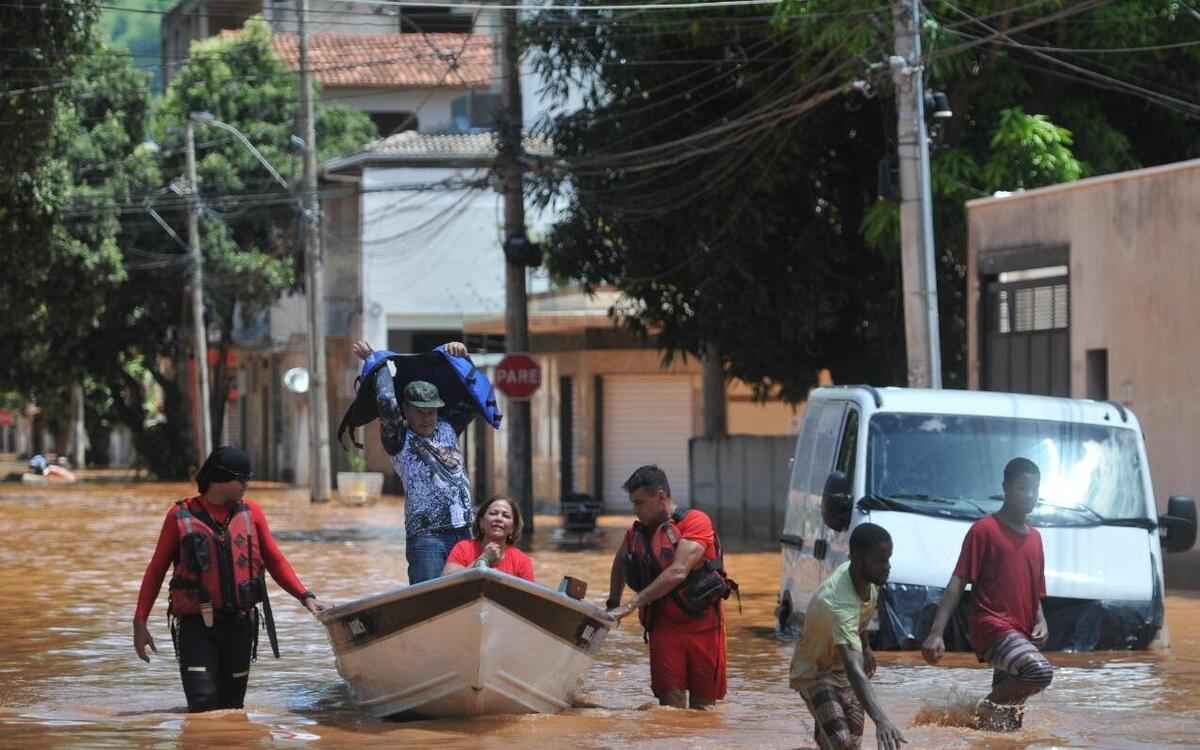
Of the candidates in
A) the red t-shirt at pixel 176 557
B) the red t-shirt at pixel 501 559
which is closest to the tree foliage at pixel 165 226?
the red t-shirt at pixel 501 559

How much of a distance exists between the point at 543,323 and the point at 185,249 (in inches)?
848

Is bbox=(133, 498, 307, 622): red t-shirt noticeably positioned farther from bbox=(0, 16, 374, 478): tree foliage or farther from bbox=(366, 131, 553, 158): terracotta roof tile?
bbox=(0, 16, 374, 478): tree foliage

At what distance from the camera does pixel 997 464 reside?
16.5 m

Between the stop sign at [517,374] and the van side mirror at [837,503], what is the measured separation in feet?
55.9

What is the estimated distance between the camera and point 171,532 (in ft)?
38.0

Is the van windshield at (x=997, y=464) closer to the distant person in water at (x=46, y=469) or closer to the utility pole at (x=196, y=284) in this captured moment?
the distant person in water at (x=46, y=469)

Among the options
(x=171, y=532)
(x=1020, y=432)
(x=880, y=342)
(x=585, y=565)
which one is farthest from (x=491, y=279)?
(x=171, y=532)

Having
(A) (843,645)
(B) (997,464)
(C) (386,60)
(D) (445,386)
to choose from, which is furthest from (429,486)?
(C) (386,60)

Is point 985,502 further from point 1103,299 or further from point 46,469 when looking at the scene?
point 46,469

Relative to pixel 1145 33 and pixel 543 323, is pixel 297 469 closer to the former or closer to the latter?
pixel 543 323

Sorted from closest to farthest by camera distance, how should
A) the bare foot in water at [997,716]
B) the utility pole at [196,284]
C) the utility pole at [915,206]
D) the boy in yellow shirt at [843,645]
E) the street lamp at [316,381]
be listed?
the boy in yellow shirt at [843,645] → the bare foot in water at [997,716] → the utility pole at [915,206] → the street lamp at [316,381] → the utility pole at [196,284]

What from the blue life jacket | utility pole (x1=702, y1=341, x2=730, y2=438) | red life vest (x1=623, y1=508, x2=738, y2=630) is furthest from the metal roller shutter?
red life vest (x1=623, y1=508, x2=738, y2=630)

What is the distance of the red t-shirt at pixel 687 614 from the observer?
12.0 metres

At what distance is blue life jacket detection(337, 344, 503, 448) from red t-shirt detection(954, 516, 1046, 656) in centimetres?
312
